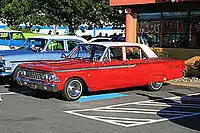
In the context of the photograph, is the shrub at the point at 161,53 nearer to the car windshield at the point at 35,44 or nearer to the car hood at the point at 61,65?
the car windshield at the point at 35,44

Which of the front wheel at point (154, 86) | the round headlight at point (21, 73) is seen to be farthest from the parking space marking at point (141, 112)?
the round headlight at point (21, 73)

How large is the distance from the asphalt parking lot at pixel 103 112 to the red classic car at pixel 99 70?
1.25ft

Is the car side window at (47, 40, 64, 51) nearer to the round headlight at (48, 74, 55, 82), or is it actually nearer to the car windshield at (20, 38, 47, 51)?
the car windshield at (20, 38, 47, 51)

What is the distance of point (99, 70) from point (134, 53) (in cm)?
180

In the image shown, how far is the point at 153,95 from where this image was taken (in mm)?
11859

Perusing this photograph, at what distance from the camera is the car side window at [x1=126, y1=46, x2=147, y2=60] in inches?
470

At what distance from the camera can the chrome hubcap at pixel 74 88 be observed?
10.5 meters

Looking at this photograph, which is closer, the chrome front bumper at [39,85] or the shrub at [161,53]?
the chrome front bumper at [39,85]

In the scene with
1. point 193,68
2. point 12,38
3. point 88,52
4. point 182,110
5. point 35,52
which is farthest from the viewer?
A: point 12,38

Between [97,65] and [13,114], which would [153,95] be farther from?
[13,114]

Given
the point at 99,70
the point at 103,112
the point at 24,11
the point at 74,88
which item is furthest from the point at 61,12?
the point at 103,112

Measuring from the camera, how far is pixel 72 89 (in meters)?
10.5

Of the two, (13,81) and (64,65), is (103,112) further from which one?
(13,81)

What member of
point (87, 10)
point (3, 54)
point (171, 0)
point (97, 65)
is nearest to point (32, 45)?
point (3, 54)
